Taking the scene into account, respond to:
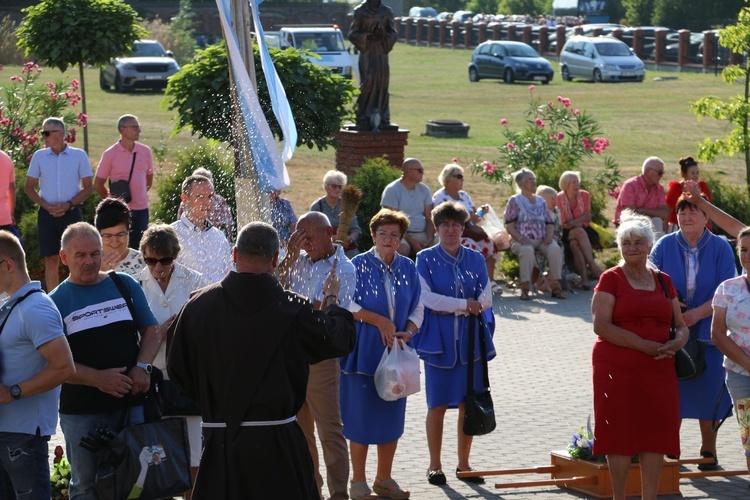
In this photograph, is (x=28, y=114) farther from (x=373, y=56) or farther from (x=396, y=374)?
(x=396, y=374)

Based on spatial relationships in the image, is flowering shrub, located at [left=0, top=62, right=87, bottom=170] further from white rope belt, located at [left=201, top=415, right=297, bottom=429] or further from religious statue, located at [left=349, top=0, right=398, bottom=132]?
white rope belt, located at [left=201, top=415, right=297, bottom=429]

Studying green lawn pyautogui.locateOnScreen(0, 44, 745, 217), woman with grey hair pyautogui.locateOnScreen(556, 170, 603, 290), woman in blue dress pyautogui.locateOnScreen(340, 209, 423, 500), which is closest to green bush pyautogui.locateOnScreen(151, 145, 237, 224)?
woman with grey hair pyautogui.locateOnScreen(556, 170, 603, 290)

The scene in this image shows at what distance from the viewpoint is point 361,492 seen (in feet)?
24.6

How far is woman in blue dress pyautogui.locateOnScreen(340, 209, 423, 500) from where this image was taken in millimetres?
7555

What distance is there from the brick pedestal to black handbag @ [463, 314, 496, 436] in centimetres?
843

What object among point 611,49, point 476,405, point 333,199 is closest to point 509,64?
point 611,49

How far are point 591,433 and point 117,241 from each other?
3170mm

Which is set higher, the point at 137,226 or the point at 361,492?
the point at 137,226

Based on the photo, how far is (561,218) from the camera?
1465 centimetres

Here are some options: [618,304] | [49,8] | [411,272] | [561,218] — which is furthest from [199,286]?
[49,8]

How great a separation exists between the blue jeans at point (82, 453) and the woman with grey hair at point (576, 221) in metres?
9.27

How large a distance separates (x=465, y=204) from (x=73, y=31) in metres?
7.23

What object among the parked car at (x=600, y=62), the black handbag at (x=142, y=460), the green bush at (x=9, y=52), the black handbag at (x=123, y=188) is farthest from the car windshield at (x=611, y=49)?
the black handbag at (x=142, y=460)

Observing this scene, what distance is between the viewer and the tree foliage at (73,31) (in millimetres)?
17406
